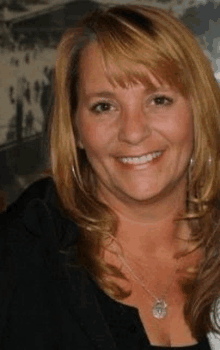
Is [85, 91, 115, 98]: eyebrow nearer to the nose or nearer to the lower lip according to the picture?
the nose

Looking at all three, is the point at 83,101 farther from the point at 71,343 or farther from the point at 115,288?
the point at 71,343

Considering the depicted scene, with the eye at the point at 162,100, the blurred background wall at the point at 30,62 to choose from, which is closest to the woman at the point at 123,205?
the eye at the point at 162,100

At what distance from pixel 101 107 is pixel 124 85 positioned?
94 mm

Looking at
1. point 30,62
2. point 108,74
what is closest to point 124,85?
point 108,74

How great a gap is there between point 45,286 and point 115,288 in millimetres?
164

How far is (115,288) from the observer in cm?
135

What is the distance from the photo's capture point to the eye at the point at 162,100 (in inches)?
52.2

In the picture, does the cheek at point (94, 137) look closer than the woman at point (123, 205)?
No

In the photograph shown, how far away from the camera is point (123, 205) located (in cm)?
147

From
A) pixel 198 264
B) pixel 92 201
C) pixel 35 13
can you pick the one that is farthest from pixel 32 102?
pixel 198 264

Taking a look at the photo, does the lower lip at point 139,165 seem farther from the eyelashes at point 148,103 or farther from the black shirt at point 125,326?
the black shirt at point 125,326

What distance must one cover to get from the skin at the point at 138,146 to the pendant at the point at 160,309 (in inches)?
5.1

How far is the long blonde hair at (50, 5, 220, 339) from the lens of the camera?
1.31 m

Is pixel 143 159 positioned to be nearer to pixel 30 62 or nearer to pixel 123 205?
pixel 123 205
